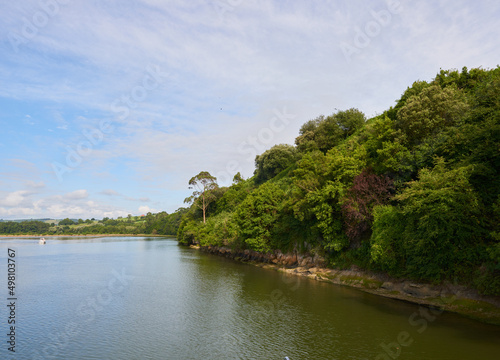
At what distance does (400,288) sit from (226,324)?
21.4 meters

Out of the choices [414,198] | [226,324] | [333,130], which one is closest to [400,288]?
[414,198]

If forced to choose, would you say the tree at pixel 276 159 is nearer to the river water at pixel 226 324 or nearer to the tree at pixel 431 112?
the tree at pixel 431 112

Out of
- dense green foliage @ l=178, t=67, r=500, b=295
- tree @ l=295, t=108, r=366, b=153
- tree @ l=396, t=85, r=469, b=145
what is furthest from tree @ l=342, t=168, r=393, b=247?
tree @ l=295, t=108, r=366, b=153

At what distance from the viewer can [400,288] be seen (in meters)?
34.6

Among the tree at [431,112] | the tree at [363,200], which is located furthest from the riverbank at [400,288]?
the tree at [431,112]

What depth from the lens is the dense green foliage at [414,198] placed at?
88.8 ft

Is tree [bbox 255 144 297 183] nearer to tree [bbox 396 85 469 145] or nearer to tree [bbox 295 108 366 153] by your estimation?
tree [bbox 295 108 366 153]

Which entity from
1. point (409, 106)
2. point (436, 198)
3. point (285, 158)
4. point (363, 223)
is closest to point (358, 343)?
point (436, 198)

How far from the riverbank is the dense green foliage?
1.26m

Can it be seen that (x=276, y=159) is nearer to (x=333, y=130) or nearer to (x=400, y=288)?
(x=333, y=130)

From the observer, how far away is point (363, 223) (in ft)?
135

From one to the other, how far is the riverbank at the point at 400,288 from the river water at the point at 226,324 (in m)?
1.36

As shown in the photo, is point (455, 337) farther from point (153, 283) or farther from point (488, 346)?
point (153, 283)

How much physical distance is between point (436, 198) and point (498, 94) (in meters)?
12.5
